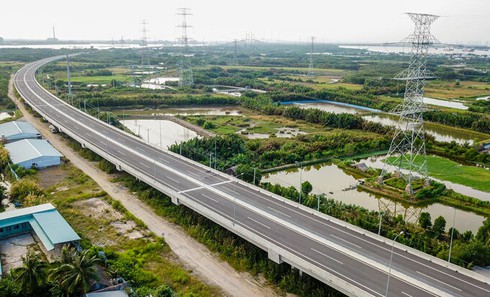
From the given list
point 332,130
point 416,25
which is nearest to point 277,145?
point 332,130

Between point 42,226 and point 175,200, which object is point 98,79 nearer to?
point 175,200

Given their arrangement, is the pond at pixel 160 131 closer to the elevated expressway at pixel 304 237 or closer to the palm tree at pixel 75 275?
the elevated expressway at pixel 304 237

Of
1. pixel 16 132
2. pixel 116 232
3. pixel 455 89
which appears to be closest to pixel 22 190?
pixel 116 232

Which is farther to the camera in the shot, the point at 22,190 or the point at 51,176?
the point at 51,176

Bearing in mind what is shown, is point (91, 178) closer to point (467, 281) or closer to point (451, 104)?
point (467, 281)

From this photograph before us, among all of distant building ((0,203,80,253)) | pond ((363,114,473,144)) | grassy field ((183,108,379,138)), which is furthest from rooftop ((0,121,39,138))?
pond ((363,114,473,144))

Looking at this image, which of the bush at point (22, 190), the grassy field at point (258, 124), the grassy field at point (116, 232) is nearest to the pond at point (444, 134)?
the grassy field at point (258, 124)
